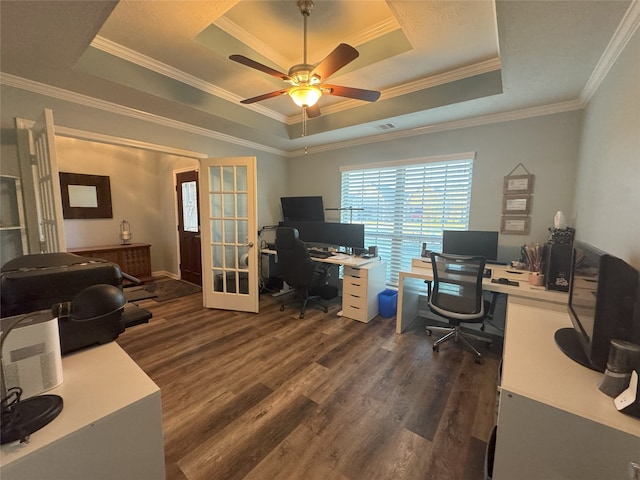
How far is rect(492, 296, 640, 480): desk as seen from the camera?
87 centimetres

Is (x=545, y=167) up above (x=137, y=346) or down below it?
above

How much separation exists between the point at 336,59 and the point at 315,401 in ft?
7.62

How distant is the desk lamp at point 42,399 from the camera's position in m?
0.71

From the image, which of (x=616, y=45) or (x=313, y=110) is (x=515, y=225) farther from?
(x=313, y=110)

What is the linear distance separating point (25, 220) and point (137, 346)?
1446mm

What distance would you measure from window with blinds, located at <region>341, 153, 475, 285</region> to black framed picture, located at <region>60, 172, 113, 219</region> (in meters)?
4.19

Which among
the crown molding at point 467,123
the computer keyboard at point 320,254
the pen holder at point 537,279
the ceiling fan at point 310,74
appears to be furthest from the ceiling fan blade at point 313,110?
the pen holder at point 537,279

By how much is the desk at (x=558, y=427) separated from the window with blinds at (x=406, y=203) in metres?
2.21

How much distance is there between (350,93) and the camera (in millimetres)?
2023

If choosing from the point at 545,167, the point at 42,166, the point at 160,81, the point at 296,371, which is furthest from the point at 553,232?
the point at 42,166

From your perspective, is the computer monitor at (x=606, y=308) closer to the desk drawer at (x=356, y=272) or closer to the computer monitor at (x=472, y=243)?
the computer monitor at (x=472, y=243)

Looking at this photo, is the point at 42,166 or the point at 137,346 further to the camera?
the point at 137,346

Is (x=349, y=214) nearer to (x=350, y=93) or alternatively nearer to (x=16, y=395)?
(x=350, y=93)

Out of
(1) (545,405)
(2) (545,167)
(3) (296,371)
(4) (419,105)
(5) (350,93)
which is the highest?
(4) (419,105)
